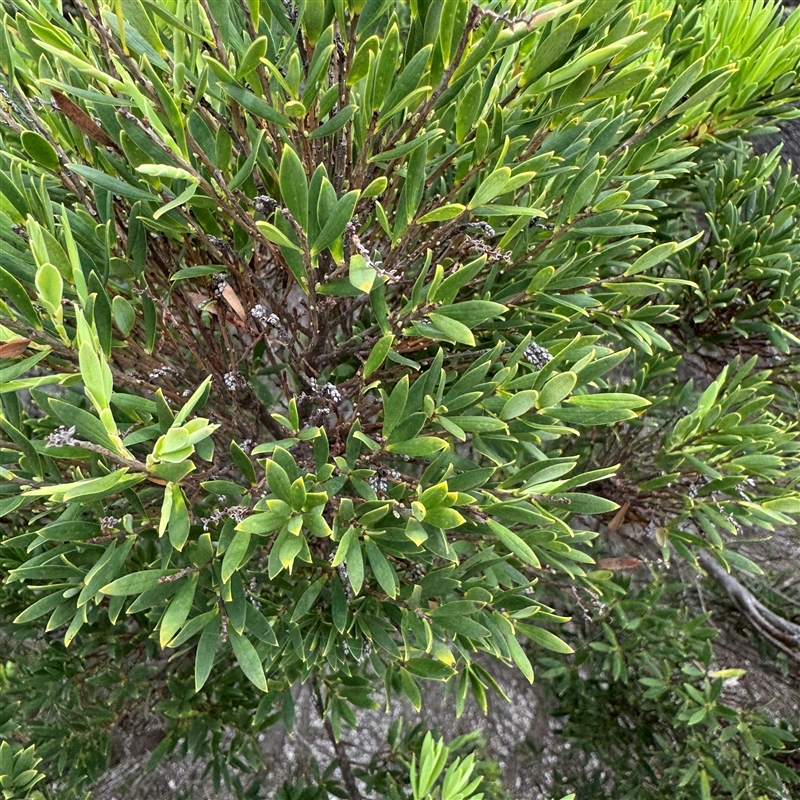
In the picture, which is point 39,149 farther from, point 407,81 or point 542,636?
point 542,636

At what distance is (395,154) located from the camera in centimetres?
43

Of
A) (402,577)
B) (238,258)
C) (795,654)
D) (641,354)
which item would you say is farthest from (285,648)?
(795,654)

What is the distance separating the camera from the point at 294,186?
38 centimetres

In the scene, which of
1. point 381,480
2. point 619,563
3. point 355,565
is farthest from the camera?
point 619,563

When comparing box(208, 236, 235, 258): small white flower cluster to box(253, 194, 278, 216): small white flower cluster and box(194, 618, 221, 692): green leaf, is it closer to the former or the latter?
box(253, 194, 278, 216): small white flower cluster

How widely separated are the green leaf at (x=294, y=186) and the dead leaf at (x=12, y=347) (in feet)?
0.70

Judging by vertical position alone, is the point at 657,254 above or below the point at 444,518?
above

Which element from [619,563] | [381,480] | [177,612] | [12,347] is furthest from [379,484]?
[619,563]

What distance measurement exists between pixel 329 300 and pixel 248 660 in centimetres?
35

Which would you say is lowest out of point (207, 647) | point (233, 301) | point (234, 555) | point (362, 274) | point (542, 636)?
point (542, 636)

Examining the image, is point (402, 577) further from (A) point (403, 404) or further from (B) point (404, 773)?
(B) point (404, 773)

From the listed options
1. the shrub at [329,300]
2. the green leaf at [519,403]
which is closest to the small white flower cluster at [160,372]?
the shrub at [329,300]

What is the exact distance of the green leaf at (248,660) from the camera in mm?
469

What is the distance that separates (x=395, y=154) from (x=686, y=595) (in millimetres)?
1417
